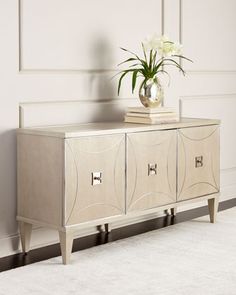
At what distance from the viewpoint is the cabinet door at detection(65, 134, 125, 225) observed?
3.11 metres

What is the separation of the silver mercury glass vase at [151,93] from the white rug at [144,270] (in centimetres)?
77

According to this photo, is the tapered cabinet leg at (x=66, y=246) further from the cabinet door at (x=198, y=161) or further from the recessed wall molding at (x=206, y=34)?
the recessed wall molding at (x=206, y=34)

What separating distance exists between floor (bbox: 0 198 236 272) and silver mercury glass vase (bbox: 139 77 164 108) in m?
0.77

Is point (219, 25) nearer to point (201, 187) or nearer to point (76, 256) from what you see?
point (201, 187)

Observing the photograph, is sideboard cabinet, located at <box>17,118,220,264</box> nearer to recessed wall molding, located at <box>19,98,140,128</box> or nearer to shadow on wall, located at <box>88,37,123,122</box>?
recessed wall molding, located at <box>19,98,140,128</box>

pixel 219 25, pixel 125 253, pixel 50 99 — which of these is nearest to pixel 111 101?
pixel 50 99

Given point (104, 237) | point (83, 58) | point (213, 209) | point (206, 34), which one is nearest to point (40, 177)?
point (104, 237)

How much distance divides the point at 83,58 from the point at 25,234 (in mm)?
1059

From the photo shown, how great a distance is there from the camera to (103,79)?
A: 3.82 metres

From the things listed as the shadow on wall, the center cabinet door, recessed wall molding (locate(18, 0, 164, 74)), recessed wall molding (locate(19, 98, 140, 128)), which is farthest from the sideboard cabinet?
recessed wall molding (locate(18, 0, 164, 74))

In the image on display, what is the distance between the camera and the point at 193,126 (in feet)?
12.5

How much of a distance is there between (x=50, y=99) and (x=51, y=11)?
0.48 metres

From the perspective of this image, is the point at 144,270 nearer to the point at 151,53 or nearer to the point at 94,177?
the point at 94,177

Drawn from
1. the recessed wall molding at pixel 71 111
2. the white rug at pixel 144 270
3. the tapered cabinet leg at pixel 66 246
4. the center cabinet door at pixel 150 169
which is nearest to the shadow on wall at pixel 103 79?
the recessed wall molding at pixel 71 111
